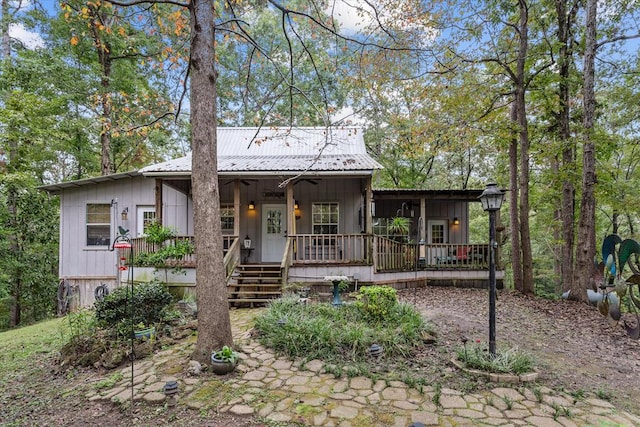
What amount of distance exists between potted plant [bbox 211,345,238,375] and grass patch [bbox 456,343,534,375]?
2.96 meters

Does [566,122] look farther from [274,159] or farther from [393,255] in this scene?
[274,159]

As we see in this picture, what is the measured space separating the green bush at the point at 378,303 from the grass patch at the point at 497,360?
58.4 inches

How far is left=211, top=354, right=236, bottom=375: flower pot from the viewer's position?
4.05 meters

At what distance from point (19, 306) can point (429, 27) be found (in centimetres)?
1680

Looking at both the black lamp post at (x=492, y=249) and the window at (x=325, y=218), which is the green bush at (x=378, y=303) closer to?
the black lamp post at (x=492, y=249)

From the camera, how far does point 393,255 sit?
1001cm

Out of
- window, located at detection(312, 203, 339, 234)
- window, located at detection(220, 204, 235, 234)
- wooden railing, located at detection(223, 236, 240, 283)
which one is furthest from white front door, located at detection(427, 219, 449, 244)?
wooden railing, located at detection(223, 236, 240, 283)

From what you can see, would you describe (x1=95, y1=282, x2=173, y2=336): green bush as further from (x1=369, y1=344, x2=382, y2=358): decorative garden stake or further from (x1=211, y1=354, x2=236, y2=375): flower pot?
(x1=369, y1=344, x2=382, y2=358): decorative garden stake

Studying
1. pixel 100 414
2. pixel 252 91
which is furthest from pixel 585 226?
pixel 252 91

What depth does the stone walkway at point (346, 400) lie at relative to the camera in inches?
123

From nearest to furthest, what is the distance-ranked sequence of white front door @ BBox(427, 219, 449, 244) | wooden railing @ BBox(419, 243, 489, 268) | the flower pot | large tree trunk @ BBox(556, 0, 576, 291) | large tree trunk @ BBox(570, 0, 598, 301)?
1. the flower pot
2. large tree trunk @ BBox(570, 0, 598, 301)
3. large tree trunk @ BBox(556, 0, 576, 291)
4. wooden railing @ BBox(419, 243, 489, 268)
5. white front door @ BBox(427, 219, 449, 244)

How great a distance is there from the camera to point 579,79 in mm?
9219

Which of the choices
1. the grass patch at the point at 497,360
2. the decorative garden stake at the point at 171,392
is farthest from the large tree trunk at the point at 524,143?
the decorative garden stake at the point at 171,392

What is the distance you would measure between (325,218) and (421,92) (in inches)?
200
